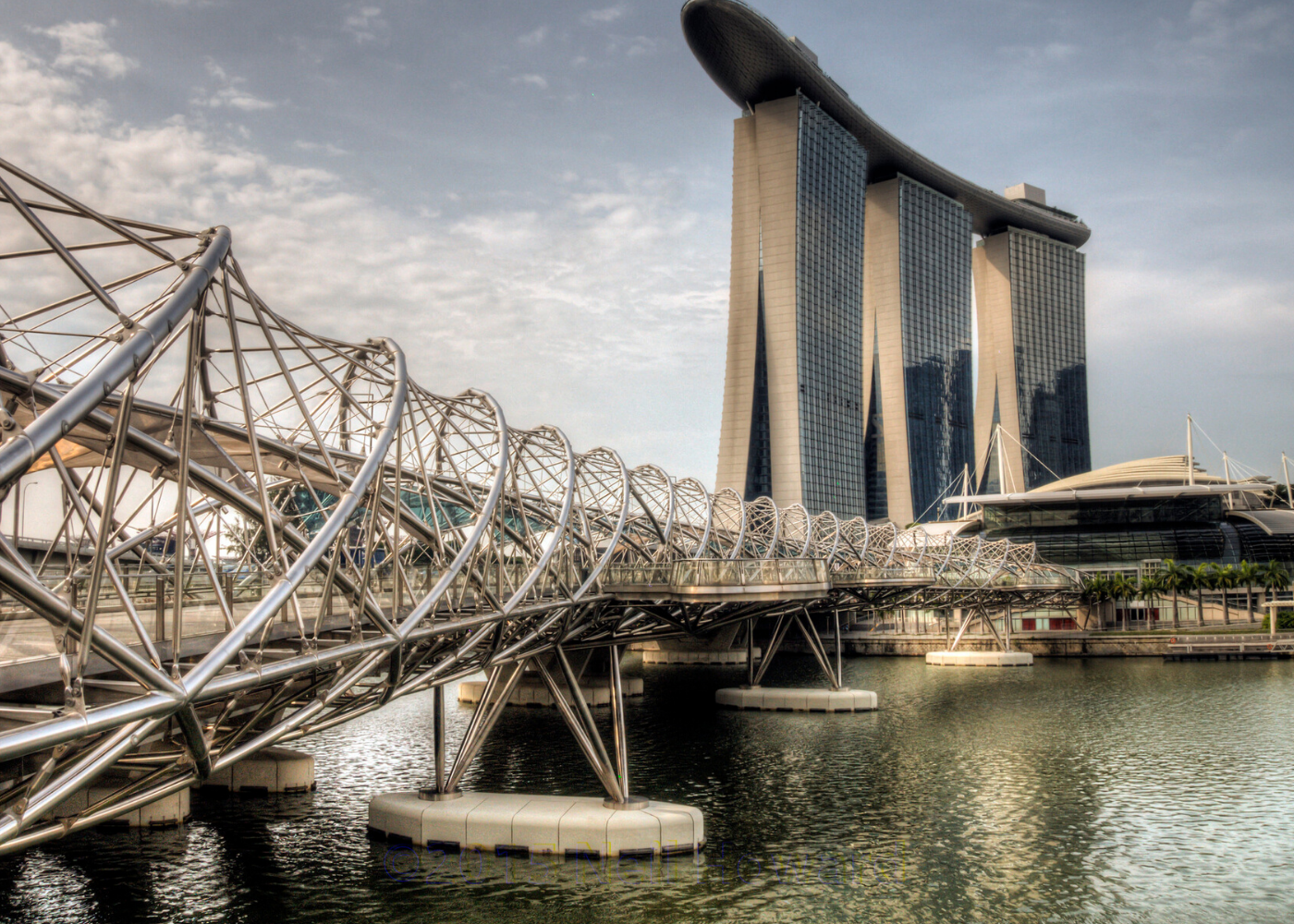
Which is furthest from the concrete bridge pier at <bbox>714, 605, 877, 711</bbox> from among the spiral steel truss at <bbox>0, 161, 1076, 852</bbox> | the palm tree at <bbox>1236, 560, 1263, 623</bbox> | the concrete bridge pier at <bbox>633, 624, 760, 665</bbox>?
the palm tree at <bbox>1236, 560, 1263, 623</bbox>

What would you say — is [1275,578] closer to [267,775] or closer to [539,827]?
[539,827]

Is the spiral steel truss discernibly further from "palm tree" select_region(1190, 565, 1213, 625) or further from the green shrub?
"palm tree" select_region(1190, 565, 1213, 625)

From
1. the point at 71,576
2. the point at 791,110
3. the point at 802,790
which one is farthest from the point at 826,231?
the point at 71,576

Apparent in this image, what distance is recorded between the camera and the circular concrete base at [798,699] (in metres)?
66.2

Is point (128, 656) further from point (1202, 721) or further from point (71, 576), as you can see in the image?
point (1202, 721)

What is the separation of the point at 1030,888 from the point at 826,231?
168499 mm

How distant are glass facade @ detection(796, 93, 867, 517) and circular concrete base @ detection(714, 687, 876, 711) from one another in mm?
108840

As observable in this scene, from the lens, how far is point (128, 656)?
13.3 meters

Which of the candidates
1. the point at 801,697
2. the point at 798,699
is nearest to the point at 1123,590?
the point at 801,697

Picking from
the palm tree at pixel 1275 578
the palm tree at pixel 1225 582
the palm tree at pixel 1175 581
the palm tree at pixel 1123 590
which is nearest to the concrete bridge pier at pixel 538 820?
the palm tree at pixel 1175 581

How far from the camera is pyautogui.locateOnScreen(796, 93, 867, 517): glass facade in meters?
179

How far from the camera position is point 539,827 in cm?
3309

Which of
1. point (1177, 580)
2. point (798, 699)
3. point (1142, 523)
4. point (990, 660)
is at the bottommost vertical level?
point (990, 660)

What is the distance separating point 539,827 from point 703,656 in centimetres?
7057
